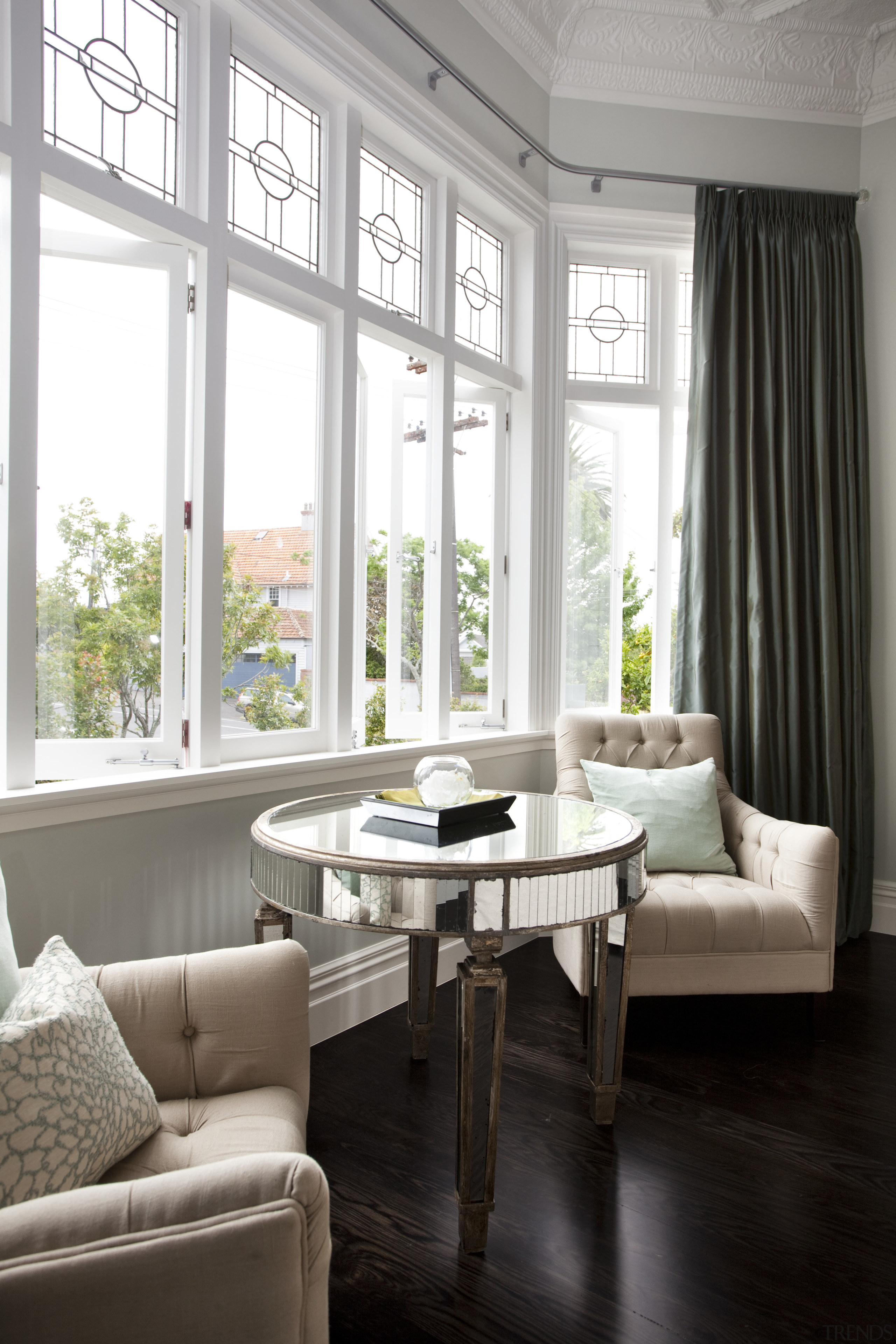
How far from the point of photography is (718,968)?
2232mm

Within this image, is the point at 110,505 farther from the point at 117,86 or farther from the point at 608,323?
the point at 608,323

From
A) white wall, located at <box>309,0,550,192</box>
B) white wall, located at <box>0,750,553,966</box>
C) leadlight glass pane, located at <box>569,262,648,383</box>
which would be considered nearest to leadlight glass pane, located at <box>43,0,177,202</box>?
white wall, located at <box>309,0,550,192</box>

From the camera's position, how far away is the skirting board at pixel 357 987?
2.26m

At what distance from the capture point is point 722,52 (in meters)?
3.28

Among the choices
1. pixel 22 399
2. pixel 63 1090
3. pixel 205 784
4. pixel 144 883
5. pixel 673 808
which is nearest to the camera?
pixel 63 1090

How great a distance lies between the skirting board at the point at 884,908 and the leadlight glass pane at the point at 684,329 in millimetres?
2250

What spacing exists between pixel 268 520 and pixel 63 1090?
1610mm

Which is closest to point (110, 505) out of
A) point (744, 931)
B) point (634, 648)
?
point (744, 931)

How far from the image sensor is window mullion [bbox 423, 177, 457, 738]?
2.87 meters

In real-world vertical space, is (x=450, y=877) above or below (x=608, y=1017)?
above

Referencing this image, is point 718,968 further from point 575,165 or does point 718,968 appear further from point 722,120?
point 722,120

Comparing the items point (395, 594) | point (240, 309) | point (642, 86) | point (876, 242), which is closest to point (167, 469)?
point (240, 309)

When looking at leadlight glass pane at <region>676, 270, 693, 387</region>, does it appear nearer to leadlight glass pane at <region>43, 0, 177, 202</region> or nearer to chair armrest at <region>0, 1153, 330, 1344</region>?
leadlight glass pane at <region>43, 0, 177, 202</region>

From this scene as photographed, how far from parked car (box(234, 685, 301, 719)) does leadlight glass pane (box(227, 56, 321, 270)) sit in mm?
1209
